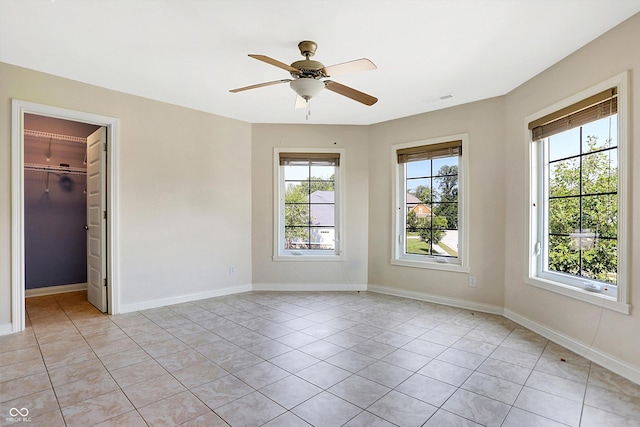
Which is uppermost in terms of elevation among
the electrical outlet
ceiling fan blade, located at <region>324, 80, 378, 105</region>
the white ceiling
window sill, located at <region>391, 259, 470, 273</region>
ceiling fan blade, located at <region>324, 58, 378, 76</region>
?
the white ceiling

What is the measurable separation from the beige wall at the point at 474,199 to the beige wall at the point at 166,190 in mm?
2166

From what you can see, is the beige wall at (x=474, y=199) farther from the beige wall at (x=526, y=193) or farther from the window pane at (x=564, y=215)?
the window pane at (x=564, y=215)

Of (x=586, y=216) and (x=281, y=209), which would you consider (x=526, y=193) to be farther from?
(x=281, y=209)

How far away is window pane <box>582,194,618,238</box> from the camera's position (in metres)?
2.56

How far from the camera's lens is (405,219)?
4.68m

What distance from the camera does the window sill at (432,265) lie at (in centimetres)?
408

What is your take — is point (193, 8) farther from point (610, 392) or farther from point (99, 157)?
point (610, 392)

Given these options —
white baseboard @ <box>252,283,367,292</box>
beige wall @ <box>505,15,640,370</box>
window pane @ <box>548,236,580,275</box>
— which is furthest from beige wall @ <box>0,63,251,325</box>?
window pane @ <box>548,236,580,275</box>

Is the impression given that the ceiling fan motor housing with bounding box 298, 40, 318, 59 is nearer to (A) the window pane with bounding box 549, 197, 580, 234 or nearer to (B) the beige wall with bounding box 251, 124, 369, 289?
(B) the beige wall with bounding box 251, 124, 369, 289

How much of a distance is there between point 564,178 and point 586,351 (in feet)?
5.01

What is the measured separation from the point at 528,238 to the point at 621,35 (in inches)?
72.2

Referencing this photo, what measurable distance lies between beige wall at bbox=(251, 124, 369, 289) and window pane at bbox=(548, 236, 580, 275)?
7.72 feet

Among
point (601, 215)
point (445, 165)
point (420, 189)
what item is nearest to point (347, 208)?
point (420, 189)

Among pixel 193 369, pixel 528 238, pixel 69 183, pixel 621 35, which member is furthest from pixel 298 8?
pixel 69 183
